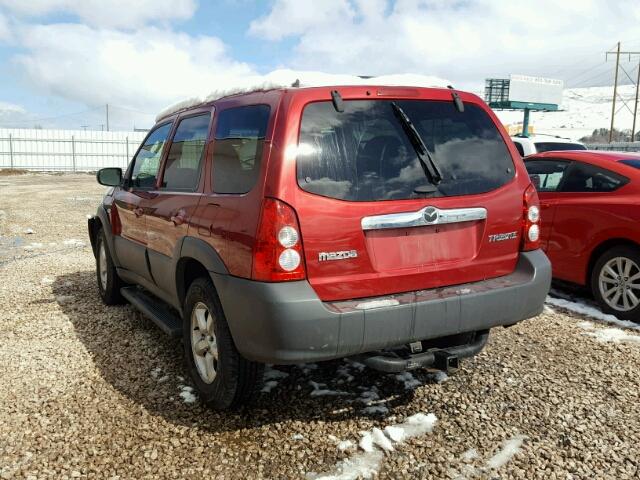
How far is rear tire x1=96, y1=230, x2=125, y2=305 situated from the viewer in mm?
5586

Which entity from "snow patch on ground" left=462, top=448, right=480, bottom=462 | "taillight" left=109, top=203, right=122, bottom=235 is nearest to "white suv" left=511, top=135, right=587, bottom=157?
"taillight" left=109, top=203, right=122, bottom=235

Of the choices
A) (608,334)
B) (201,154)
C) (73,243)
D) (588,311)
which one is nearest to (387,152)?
(201,154)

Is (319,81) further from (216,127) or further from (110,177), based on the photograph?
(110,177)

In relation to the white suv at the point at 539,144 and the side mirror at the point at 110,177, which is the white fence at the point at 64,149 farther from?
the side mirror at the point at 110,177

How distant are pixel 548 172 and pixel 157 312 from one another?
4.48 metres

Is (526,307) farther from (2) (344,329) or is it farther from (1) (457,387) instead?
(2) (344,329)

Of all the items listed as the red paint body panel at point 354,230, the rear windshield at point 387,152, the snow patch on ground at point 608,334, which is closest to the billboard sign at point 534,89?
the snow patch on ground at point 608,334

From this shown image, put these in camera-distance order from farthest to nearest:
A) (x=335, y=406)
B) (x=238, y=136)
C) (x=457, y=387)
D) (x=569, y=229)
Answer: (x=569, y=229)
(x=457, y=387)
(x=335, y=406)
(x=238, y=136)

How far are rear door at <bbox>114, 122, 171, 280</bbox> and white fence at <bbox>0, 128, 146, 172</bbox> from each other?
3746 centimetres

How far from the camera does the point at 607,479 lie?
8.99 feet

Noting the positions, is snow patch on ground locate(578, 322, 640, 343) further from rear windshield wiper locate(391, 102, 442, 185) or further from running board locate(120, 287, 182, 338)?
running board locate(120, 287, 182, 338)

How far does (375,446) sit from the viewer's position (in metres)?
3.04

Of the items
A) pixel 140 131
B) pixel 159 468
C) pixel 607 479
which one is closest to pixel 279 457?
pixel 159 468

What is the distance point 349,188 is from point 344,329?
71cm
